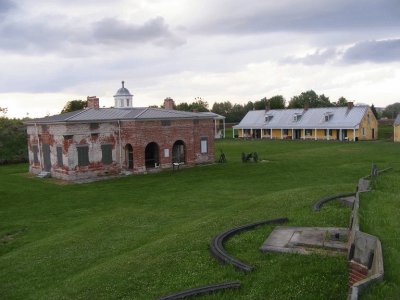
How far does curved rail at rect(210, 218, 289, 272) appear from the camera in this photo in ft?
29.0

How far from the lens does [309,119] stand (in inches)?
2552

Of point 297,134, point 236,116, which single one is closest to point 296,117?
point 297,134

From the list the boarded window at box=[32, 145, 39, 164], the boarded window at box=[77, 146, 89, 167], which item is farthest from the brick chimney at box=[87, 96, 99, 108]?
the boarded window at box=[32, 145, 39, 164]

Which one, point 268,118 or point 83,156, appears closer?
point 83,156

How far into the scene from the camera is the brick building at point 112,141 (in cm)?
3056

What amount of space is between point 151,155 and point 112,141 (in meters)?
4.82

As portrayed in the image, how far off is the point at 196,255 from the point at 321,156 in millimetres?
30922

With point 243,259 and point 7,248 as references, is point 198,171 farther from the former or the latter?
point 243,259

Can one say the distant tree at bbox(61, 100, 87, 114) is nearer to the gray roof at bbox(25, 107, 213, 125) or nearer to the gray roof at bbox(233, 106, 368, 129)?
the gray roof at bbox(233, 106, 368, 129)

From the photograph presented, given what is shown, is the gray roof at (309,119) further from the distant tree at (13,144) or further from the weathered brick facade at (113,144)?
the distant tree at (13,144)

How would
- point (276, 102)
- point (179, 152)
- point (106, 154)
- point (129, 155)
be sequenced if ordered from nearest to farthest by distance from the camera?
point (106, 154), point (129, 155), point (179, 152), point (276, 102)

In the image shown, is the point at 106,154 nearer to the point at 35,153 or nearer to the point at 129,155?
the point at 129,155

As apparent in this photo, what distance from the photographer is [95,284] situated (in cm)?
993

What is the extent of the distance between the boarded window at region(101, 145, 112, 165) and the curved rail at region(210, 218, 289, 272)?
21.4 meters
